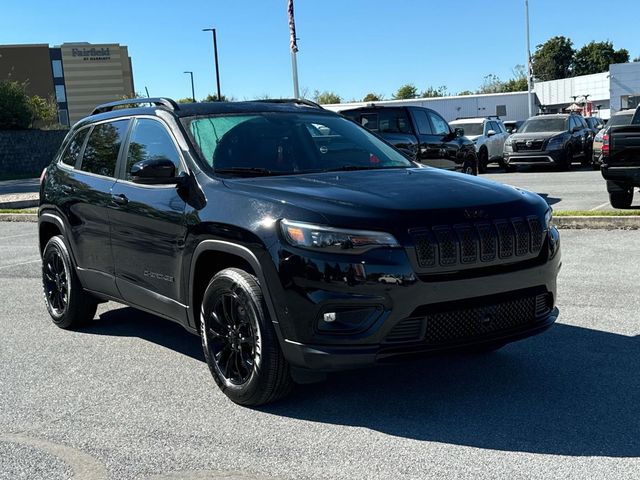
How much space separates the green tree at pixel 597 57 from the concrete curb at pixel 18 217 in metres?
110

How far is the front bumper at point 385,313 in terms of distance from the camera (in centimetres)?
388

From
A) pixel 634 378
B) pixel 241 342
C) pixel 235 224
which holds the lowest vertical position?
pixel 634 378

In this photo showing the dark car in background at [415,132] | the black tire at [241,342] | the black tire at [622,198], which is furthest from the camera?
the dark car in background at [415,132]

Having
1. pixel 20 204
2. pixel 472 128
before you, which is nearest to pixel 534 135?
pixel 472 128

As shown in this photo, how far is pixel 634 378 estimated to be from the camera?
468 cm

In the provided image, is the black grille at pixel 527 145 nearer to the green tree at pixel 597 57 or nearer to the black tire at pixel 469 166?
the black tire at pixel 469 166

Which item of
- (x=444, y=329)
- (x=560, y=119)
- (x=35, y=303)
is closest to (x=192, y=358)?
(x=444, y=329)

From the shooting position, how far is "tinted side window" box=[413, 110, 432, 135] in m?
15.5

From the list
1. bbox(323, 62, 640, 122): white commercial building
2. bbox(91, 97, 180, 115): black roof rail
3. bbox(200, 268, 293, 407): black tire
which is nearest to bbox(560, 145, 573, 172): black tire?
bbox(91, 97, 180, 115): black roof rail

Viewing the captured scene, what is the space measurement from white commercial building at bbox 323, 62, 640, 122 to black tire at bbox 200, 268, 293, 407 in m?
40.7

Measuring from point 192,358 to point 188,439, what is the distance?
1.58 meters

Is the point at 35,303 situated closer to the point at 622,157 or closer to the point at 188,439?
the point at 188,439

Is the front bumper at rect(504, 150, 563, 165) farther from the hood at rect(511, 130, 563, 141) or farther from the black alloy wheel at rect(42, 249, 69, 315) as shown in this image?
the black alloy wheel at rect(42, 249, 69, 315)

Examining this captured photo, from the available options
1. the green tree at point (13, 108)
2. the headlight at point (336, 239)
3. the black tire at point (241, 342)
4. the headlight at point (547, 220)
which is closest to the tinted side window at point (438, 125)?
the headlight at point (547, 220)
